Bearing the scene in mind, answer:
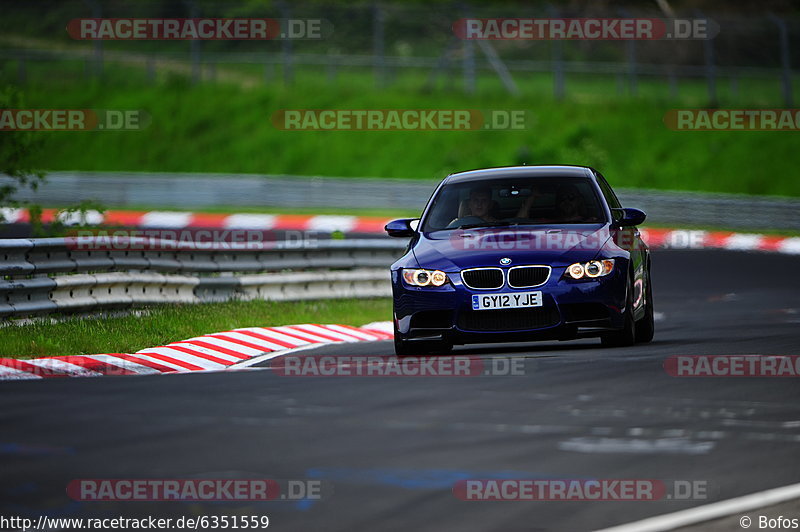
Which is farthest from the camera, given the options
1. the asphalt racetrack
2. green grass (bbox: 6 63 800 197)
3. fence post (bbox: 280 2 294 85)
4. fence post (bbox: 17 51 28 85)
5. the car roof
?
fence post (bbox: 17 51 28 85)

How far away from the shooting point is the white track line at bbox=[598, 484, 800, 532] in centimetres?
651

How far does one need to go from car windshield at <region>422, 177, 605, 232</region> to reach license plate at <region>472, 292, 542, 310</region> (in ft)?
3.43

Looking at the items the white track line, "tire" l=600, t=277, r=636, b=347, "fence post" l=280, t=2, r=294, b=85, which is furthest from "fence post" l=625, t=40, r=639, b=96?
the white track line

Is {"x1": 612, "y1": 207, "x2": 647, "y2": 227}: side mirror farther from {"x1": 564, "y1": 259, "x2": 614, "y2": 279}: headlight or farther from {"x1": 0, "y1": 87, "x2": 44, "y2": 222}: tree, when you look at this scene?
{"x1": 0, "y1": 87, "x2": 44, "y2": 222}: tree

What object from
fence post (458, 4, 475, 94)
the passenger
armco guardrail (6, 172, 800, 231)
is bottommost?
Result: the passenger

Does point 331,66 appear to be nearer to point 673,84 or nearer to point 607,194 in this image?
point 673,84

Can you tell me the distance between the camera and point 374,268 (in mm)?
20203

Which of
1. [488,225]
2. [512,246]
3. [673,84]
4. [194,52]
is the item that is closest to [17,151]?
[488,225]

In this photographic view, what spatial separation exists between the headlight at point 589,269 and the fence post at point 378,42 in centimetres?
3008

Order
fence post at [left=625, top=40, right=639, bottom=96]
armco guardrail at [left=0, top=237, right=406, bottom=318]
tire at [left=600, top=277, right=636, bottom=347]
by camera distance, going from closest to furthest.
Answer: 1. tire at [left=600, top=277, right=636, bottom=347]
2. armco guardrail at [left=0, top=237, right=406, bottom=318]
3. fence post at [left=625, top=40, right=639, bottom=96]

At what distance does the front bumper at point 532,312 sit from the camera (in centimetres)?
1191

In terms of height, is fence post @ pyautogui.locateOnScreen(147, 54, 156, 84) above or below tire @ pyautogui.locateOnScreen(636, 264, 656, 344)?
above

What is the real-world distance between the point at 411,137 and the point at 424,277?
34.3 metres

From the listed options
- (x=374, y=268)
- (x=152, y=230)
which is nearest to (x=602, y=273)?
(x=374, y=268)
